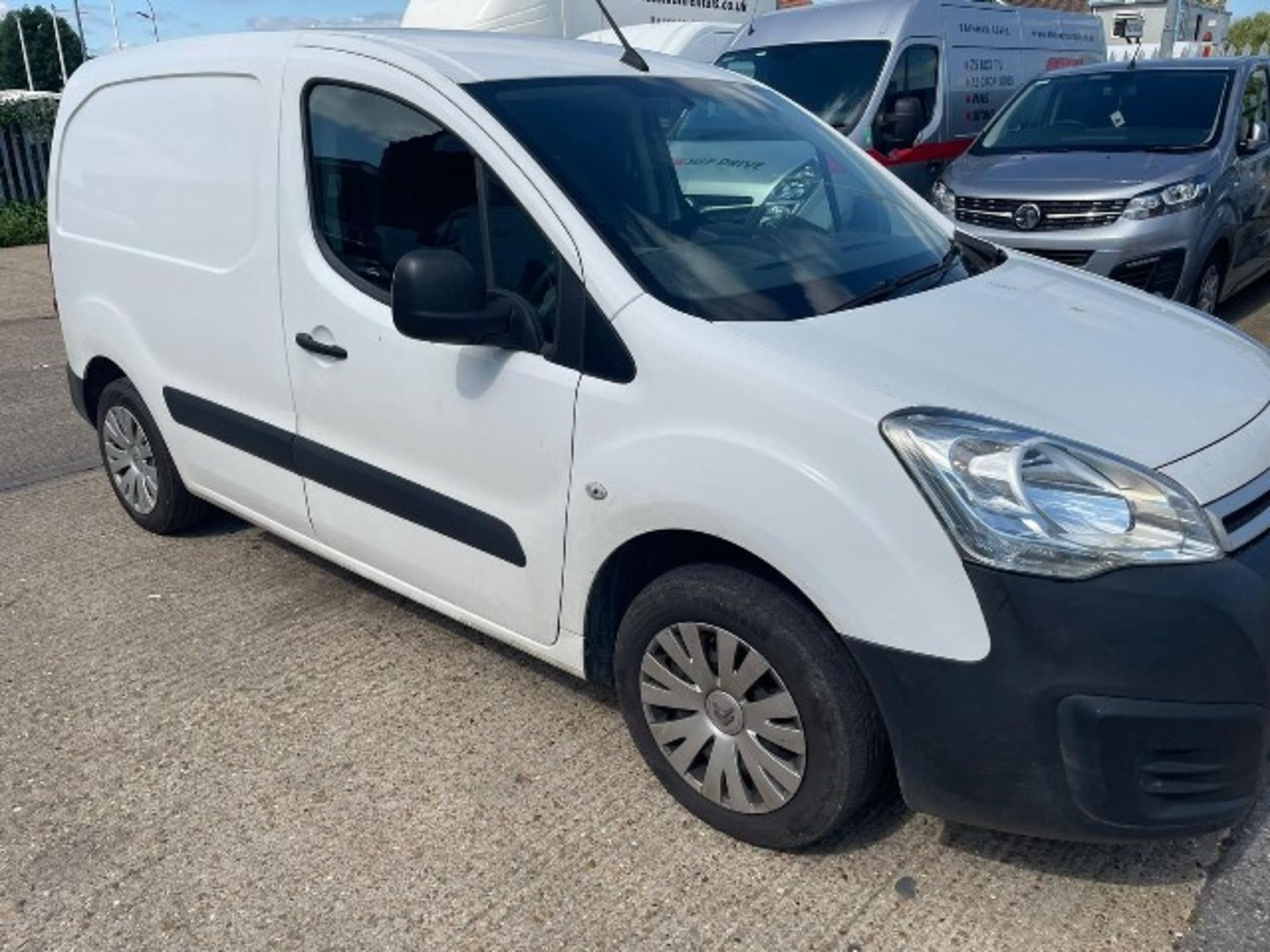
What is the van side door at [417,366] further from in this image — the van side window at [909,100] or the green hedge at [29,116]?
the green hedge at [29,116]

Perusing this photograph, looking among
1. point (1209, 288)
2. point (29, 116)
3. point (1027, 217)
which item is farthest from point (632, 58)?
point (29, 116)

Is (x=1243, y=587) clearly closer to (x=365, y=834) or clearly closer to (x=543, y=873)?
(x=543, y=873)

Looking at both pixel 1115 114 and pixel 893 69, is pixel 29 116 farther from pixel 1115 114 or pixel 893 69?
pixel 1115 114

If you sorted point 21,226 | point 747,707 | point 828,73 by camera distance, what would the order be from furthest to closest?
point 21,226, point 828,73, point 747,707

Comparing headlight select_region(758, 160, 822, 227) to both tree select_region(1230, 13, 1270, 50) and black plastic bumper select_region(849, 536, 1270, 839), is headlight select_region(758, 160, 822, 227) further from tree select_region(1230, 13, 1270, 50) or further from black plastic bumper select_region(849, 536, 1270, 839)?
tree select_region(1230, 13, 1270, 50)

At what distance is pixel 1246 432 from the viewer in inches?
100

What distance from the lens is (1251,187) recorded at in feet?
23.3

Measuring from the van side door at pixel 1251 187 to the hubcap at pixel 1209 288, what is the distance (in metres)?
0.15

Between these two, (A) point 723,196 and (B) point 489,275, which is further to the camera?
(A) point 723,196

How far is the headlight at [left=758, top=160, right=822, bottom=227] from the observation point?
123 inches

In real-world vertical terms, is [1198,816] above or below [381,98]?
below

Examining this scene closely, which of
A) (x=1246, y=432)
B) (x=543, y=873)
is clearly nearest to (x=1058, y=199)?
(x=1246, y=432)

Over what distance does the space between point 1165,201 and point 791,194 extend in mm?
3831

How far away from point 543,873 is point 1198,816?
1.37m
